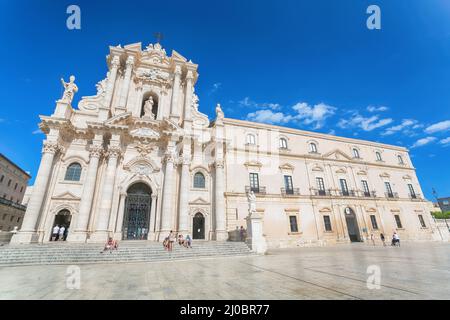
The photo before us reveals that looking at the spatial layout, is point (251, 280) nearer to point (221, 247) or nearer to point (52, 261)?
point (221, 247)

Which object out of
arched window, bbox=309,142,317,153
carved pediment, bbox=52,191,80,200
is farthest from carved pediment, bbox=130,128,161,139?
arched window, bbox=309,142,317,153

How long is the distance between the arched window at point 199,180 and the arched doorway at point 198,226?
2.50 meters

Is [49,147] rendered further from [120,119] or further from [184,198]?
[184,198]

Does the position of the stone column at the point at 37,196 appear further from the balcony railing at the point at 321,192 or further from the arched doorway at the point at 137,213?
the balcony railing at the point at 321,192

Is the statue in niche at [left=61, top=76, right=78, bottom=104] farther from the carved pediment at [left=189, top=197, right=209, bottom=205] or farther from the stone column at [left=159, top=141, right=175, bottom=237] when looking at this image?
the carved pediment at [left=189, top=197, right=209, bottom=205]

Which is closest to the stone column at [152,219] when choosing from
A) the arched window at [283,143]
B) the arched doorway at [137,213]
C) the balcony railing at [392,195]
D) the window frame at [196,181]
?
the arched doorway at [137,213]

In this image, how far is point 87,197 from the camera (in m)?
15.5

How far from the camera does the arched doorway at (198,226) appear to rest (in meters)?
18.3

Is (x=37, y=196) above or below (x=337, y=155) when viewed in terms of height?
below

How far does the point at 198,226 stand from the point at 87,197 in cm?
898

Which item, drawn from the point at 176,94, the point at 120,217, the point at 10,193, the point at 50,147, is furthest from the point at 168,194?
the point at 10,193
